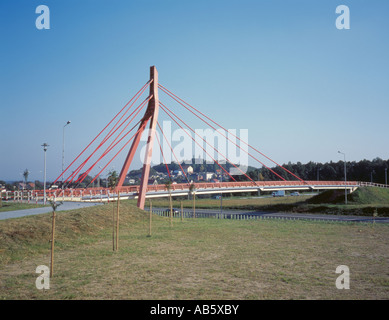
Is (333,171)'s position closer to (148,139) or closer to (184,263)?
(148,139)

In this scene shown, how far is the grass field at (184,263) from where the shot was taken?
389 inches

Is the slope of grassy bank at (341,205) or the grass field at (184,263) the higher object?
the grass field at (184,263)

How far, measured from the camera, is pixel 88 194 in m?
35.8

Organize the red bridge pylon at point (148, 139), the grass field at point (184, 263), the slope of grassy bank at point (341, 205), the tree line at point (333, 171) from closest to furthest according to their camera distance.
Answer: the grass field at point (184, 263) < the red bridge pylon at point (148, 139) < the slope of grassy bank at point (341, 205) < the tree line at point (333, 171)

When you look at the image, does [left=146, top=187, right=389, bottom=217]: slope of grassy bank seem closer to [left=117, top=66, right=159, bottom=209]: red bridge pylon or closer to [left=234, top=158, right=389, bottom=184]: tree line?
[left=117, top=66, right=159, bottom=209]: red bridge pylon

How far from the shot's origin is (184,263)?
45.8ft

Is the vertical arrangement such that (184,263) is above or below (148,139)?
below

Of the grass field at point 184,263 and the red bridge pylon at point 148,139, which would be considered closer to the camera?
the grass field at point 184,263

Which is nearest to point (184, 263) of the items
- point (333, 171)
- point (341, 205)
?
point (341, 205)

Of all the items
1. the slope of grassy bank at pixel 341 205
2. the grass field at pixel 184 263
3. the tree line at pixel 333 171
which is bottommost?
the slope of grassy bank at pixel 341 205

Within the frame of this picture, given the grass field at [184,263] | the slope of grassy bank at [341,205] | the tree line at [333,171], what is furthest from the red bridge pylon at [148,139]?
the tree line at [333,171]

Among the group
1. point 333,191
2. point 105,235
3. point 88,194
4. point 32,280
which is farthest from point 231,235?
point 333,191

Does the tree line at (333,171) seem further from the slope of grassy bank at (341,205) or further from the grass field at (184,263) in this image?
the grass field at (184,263)

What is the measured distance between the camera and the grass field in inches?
389
